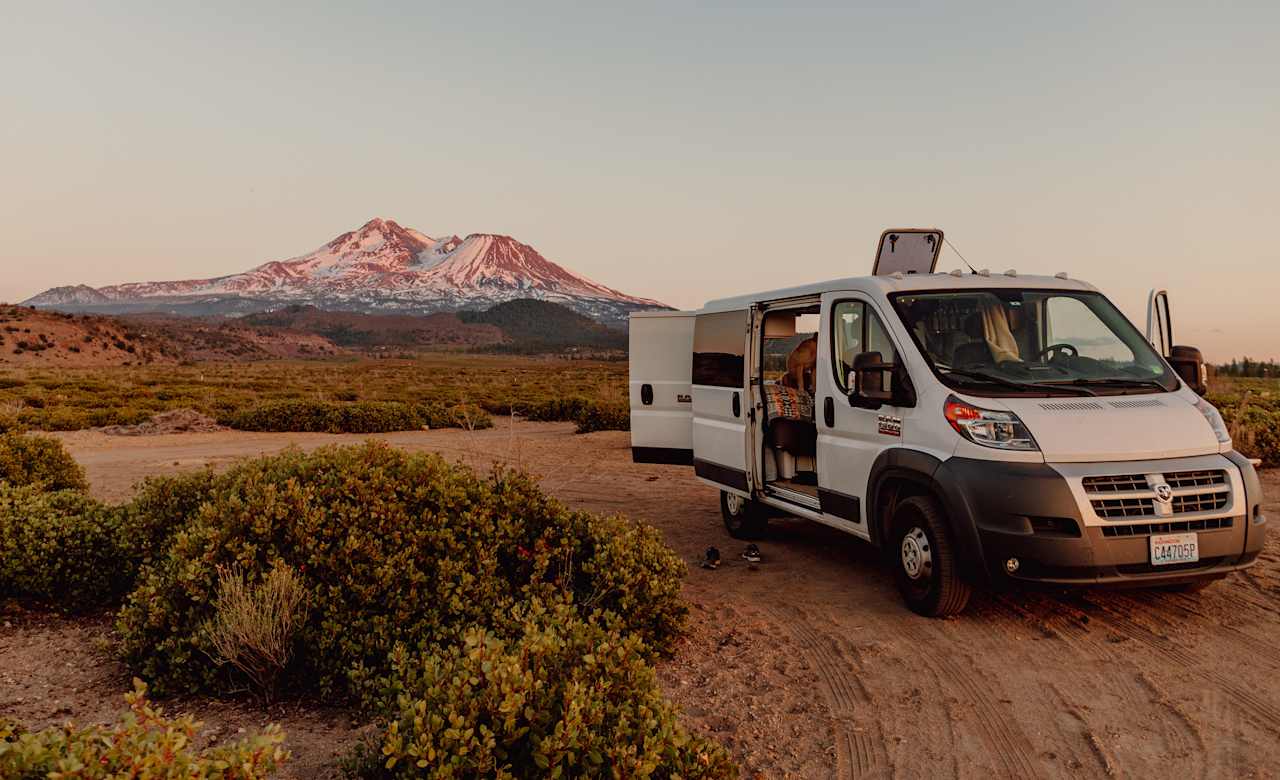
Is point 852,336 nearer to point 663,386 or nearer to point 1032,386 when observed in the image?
point 1032,386

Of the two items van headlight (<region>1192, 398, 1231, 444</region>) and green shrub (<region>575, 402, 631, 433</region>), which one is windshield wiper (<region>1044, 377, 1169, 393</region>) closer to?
van headlight (<region>1192, 398, 1231, 444</region>)

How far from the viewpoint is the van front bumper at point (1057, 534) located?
5.16 m

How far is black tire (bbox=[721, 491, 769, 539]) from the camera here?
8.68 meters

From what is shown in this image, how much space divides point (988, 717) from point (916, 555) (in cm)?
157

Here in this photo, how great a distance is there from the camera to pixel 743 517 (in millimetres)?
8836

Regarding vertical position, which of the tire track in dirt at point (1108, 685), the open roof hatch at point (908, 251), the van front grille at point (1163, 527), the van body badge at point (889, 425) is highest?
the open roof hatch at point (908, 251)

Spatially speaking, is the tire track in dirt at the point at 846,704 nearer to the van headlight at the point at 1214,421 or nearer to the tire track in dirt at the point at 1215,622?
the tire track in dirt at the point at 1215,622

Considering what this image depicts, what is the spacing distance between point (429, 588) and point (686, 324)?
15.9 ft

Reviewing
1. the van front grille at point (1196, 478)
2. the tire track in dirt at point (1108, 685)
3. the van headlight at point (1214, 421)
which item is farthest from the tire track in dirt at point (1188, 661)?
the van headlight at point (1214, 421)

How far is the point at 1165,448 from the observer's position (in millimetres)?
5367

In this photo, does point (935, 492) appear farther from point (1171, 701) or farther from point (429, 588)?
point (429, 588)

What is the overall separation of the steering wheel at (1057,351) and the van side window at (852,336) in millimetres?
1099

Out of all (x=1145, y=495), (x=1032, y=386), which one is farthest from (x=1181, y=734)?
(x=1032, y=386)

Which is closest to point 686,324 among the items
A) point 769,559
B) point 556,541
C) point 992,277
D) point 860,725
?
point 769,559
